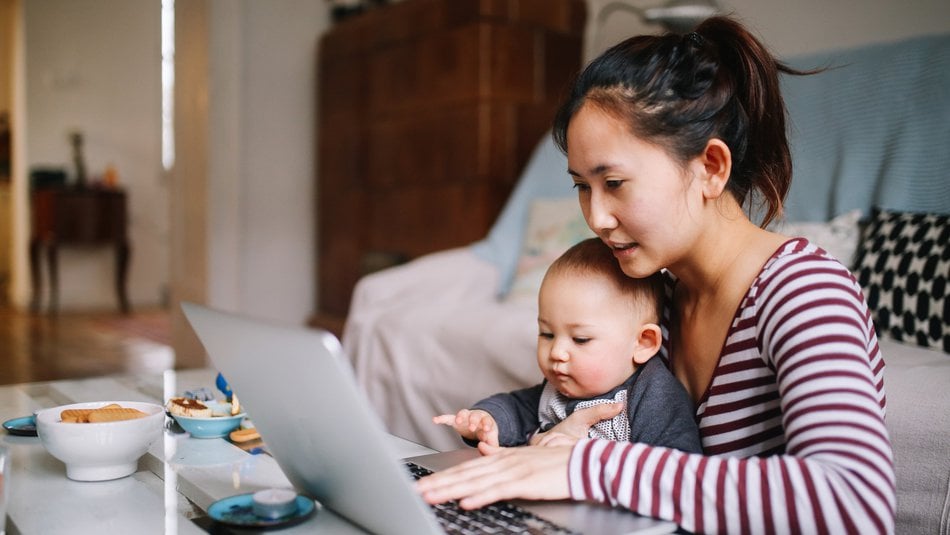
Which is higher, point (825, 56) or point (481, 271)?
point (825, 56)

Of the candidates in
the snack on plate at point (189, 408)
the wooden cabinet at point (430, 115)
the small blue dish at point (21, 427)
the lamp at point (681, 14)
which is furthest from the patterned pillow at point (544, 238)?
the small blue dish at point (21, 427)

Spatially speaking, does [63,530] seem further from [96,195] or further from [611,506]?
[96,195]

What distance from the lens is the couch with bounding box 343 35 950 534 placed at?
1.32 metres

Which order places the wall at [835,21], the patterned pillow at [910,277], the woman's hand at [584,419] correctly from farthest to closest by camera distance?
1. the wall at [835,21]
2. the patterned pillow at [910,277]
3. the woman's hand at [584,419]

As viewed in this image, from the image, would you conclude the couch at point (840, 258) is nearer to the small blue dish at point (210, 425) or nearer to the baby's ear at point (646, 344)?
the baby's ear at point (646, 344)

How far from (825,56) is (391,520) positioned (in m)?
1.90

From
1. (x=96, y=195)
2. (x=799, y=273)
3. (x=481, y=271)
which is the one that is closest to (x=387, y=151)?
(x=481, y=271)

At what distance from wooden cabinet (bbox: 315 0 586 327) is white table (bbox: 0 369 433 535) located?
203cm

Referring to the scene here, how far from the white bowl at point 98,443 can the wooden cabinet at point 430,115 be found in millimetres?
2181

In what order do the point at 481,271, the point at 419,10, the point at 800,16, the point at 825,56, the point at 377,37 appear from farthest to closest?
1. the point at 377,37
2. the point at 419,10
3. the point at 481,271
4. the point at 800,16
5. the point at 825,56

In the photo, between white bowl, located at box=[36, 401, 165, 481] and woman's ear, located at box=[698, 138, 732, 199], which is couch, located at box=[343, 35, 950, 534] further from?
→ white bowl, located at box=[36, 401, 165, 481]

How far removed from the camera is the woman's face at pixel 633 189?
2.88ft

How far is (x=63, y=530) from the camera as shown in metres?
0.74

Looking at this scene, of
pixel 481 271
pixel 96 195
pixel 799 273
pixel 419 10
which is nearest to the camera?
pixel 799 273
